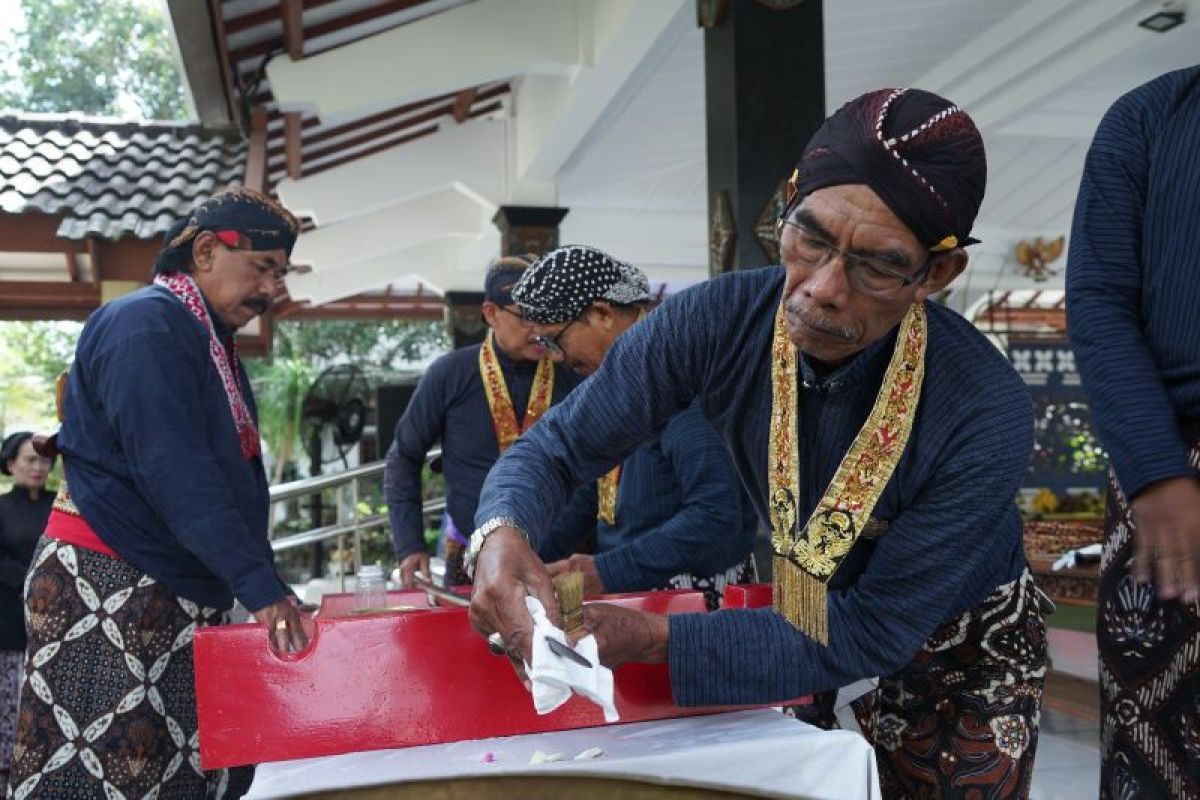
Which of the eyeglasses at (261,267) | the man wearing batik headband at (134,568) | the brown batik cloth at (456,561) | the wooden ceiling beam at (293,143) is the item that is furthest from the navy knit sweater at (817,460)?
the wooden ceiling beam at (293,143)

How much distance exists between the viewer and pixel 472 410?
4242 millimetres

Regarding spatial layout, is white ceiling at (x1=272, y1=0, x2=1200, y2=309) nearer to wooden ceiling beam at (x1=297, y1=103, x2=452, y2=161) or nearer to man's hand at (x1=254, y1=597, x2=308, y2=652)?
wooden ceiling beam at (x1=297, y1=103, x2=452, y2=161)

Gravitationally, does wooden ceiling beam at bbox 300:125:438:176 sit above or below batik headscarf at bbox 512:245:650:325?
above

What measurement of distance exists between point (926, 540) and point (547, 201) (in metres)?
8.10

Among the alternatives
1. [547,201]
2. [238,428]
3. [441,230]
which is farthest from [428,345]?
[238,428]

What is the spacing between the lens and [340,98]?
7.07 meters

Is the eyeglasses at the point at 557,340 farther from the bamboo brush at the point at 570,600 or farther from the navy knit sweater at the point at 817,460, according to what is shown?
the bamboo brush at the point at 570,600

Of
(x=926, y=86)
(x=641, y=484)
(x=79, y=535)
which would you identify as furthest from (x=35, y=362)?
(x=641, y=484)

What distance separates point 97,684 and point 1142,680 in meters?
2.13

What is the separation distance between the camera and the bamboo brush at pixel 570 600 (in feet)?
4.82

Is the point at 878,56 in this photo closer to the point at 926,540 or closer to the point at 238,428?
the point at 238,428

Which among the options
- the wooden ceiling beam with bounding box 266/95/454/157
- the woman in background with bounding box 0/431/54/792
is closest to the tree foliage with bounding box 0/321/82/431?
the wooden ceiling beam with bounding box 266/95/454/157

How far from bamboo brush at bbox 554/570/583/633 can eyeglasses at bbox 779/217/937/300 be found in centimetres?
55

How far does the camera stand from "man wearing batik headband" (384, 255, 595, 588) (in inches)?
163
